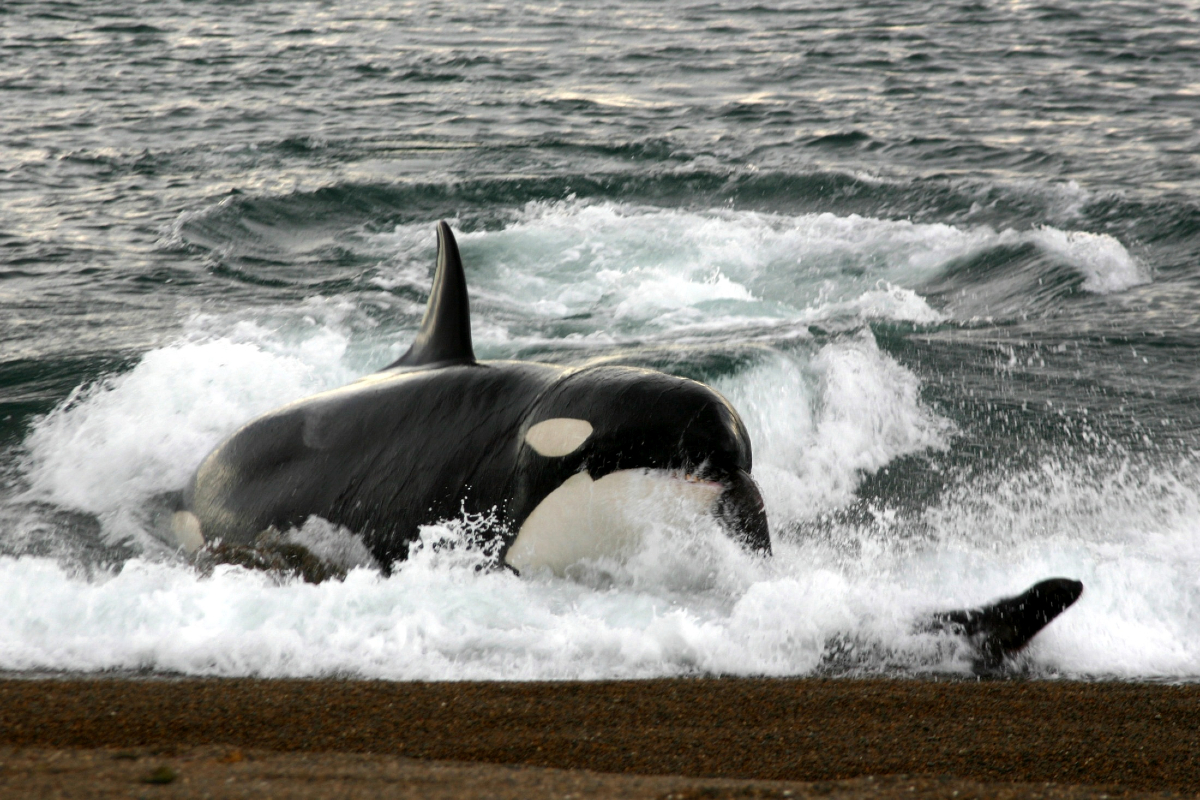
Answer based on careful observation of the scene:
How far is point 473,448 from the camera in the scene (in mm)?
6348

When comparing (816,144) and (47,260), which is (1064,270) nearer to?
(816,144)

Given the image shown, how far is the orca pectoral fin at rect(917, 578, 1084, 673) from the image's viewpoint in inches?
218

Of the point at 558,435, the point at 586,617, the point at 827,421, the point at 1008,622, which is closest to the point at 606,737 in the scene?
the point at 586,617

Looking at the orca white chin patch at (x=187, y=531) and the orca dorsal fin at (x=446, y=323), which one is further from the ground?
the orca dorsal fin at (x=446, y=323)

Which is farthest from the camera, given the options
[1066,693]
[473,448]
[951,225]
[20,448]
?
[951,225]

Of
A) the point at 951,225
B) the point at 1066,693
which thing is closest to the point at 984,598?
the point at 1066,693

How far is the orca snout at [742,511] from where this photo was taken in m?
5.66

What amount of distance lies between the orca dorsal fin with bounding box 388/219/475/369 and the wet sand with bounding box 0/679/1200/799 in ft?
8.40

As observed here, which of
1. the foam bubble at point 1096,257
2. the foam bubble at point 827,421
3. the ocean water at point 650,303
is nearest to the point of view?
the ocean water at point 650,303

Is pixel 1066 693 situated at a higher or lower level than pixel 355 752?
lower

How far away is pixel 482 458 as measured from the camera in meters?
6.29

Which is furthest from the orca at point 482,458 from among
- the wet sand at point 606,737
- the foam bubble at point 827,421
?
the foam bubble at point 827,421

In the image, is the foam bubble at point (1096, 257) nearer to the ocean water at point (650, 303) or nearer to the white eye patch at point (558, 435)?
the ocean water at point (650, 303)

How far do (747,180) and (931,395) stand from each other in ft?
27.8
